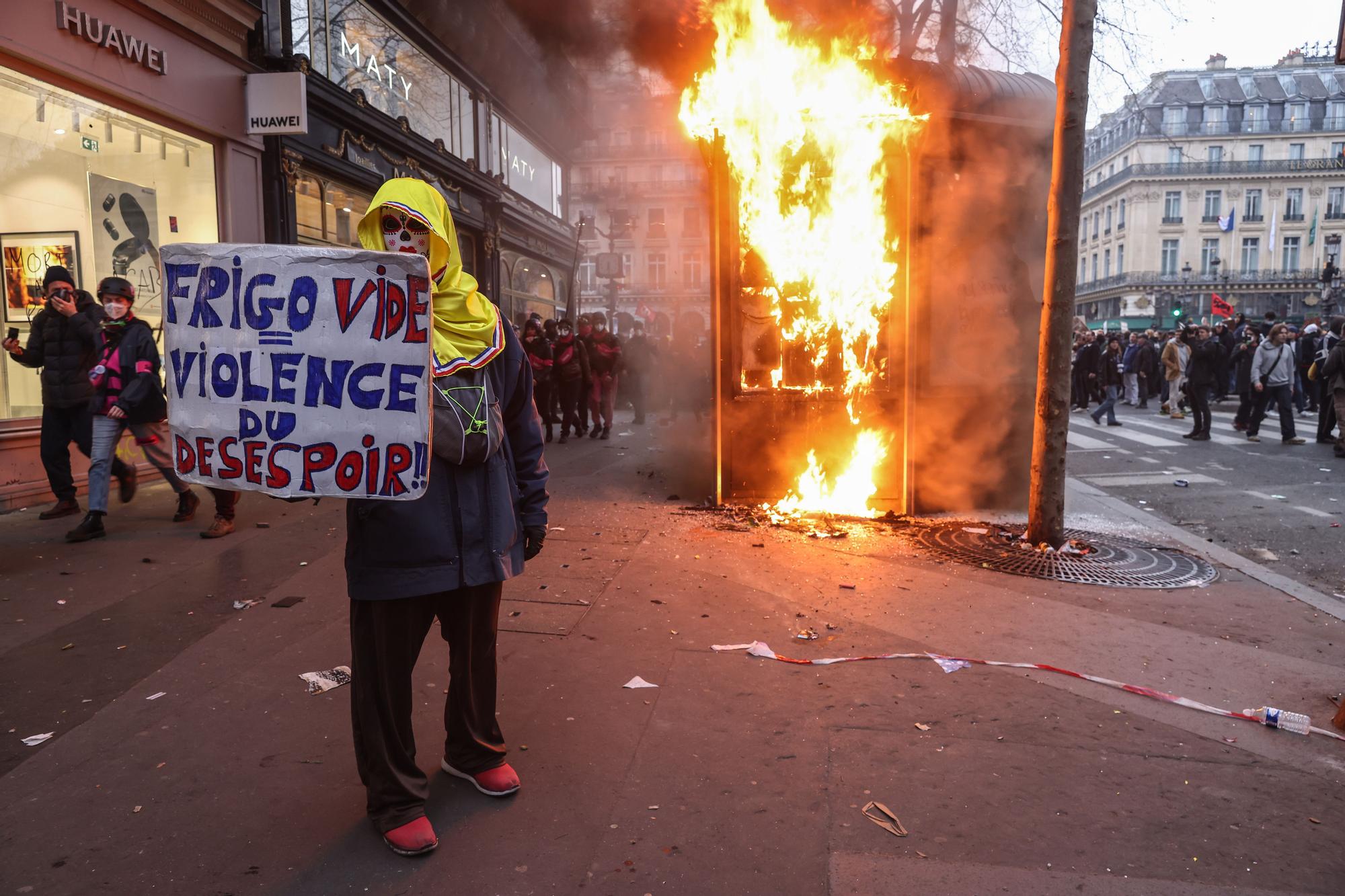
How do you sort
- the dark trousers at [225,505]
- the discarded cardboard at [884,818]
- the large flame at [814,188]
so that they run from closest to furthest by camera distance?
the discarded cardboard at [884,818] < the dark trousers at [225,505] < the large flame at [814,188]

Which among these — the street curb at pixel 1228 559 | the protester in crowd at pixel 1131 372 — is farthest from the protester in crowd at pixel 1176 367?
the street curb at pixel 1228 559

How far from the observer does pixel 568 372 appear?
520 inches

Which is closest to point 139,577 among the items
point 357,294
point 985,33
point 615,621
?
point 615,621

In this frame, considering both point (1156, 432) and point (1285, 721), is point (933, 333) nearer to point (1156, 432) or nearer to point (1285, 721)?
point (1285, 721)

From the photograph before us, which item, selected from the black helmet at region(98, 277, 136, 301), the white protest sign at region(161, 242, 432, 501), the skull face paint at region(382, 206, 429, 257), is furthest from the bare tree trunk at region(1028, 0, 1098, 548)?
the black helmet at region(98, 277, 136, 301)

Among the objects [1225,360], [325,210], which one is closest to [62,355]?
[325,210]

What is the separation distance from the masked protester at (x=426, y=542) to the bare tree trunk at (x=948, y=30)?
1092cm

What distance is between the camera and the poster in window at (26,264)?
791cm

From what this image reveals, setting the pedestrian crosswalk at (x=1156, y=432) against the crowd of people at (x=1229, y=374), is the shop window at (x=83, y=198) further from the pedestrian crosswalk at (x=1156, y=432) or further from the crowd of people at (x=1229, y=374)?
the pedestrian crosswalk at (x=1156, y=432)

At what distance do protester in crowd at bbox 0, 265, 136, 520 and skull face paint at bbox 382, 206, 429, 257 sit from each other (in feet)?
17.6

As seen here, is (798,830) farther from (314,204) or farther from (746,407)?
(314,204)

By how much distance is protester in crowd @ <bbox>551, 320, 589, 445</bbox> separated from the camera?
1318 centimetres

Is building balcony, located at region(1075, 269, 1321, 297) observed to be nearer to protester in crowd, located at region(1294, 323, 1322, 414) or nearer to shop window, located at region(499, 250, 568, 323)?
protester in crowd, located at region(1294, 323, 1322, 414)

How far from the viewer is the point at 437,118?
15422 mm
